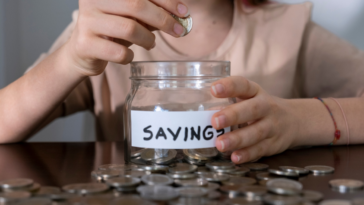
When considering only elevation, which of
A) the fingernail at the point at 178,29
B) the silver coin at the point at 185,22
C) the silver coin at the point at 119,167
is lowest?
the silver coin at the point at 119,167

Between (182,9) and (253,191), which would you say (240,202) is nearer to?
(253,191)

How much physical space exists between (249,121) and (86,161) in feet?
0.85

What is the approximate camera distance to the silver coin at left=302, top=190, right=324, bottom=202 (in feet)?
1.00

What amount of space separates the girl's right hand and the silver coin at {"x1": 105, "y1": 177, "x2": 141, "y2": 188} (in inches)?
6.9

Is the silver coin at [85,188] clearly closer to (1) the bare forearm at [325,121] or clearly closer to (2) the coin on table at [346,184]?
(2) the coin on table at [346,184]

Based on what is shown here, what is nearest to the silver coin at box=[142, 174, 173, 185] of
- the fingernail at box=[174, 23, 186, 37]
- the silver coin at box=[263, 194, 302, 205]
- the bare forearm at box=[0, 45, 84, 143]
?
the silver coin at box=[263, 194, 302, 205]

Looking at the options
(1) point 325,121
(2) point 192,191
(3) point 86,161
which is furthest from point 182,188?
(1) point 325,121

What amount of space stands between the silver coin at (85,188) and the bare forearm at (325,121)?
1.27 feet

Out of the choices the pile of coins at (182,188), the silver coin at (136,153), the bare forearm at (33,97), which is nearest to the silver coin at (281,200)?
the pile of coins at (182,188)

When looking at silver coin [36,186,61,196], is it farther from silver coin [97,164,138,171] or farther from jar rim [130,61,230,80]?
jar rim [130,61,230,80]

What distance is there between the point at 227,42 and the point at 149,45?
52 cm

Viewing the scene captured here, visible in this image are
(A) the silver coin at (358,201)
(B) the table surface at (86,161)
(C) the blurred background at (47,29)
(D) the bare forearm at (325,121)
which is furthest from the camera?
(C) the blurred background at (47,29)

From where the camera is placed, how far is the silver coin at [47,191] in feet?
1.06

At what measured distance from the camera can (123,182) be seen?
13.8 inches
